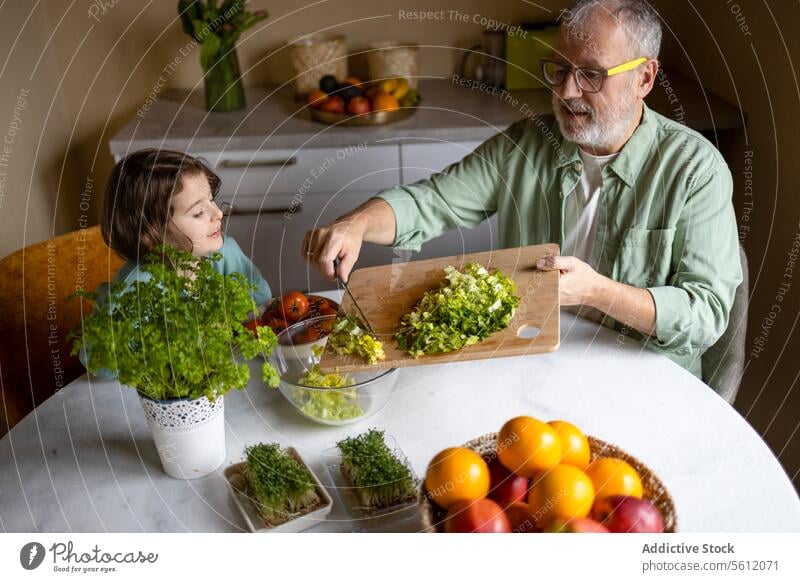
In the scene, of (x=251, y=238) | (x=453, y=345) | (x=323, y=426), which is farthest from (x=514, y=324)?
(x=251, y=238)

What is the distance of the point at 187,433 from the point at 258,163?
1.21 meters

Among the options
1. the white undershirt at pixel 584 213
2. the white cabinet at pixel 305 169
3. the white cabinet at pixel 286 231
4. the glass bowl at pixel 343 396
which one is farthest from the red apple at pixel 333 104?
the glass bowl at pixel 343 396

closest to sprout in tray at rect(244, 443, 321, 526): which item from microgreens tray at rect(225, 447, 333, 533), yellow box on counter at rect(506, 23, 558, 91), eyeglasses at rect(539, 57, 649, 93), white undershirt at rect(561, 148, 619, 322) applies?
microgreens tray at rect(225, 447, 333, 533)

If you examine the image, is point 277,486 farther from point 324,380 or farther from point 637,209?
point 637,209

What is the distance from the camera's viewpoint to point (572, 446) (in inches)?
28.3

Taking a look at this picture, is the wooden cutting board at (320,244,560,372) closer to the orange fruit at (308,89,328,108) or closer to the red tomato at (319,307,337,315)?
the red tomato at (319,307,337,315)

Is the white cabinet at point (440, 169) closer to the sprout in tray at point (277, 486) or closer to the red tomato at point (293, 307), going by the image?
the red tomato at point (293, 307)

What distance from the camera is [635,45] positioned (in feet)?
3.50

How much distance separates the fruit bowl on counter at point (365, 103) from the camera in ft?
6.18

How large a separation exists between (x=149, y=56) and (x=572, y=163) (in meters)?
1.43

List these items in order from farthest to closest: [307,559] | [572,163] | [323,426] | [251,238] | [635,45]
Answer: [251,238] < [572,163] < [635,45] < [323,426] < [307,559]

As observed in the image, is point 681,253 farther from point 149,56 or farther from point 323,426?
point 149,56

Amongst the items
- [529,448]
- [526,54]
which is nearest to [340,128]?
[526,54]

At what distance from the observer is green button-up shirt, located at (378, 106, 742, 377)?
110cm
